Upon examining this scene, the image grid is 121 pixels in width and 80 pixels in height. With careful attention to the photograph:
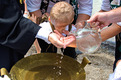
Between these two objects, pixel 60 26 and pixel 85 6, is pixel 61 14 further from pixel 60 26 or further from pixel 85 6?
pixel 85 6

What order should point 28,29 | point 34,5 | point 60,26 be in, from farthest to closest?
point 34,5, point 60,26, point 28,29

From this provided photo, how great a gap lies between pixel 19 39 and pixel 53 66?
13.7 inches

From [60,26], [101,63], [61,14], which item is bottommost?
[101,63]

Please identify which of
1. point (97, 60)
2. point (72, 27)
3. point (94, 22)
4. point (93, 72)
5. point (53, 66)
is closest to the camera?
point (94, 22)

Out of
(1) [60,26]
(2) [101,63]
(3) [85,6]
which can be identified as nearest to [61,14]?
(1) [60,26]

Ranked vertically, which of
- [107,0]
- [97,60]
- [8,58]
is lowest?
[97,60]

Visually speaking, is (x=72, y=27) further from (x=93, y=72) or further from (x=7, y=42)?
(x=93, y=72)

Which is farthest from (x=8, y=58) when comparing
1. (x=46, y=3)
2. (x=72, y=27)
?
(x=46, y=3)

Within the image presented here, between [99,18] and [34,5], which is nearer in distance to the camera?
[99,18]

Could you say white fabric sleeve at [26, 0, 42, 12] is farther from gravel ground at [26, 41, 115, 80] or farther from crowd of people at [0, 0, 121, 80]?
gravel ground at [26, 41, 115, 80]

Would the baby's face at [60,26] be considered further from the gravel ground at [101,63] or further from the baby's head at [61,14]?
the gravel ground at [101,63]

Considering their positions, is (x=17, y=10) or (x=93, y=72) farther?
(x=93, y=72)

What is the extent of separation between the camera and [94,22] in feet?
3.43

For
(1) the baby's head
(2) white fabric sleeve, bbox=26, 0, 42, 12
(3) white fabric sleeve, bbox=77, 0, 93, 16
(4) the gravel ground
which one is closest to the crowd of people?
(1) the baby's head
